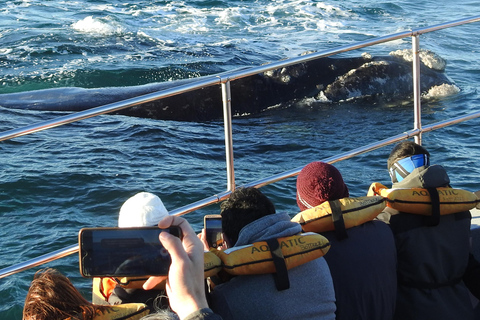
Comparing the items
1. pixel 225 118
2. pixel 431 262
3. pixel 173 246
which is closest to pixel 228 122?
pixel 225 118

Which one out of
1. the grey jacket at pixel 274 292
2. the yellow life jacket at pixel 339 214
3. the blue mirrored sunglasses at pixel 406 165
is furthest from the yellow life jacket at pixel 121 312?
the blue mirrored sunglasses at pixel 406 165

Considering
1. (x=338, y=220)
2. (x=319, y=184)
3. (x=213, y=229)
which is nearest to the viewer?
(x=338, y=220)

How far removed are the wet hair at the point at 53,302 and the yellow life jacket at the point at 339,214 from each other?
1.15 metres

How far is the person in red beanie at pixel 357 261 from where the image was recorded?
2990 mm

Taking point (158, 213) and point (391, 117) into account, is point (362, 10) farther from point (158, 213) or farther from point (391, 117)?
point (158, 213)

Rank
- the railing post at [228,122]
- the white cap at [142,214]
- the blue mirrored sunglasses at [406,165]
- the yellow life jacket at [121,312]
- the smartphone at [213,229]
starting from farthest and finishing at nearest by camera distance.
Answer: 1. the railing post at [228,122]
2. the blue mirrored sunglasses at [406,165]
3. the smartphone at [213,229]
4. the white cap at [142,214]
5. the yellow life jacket at [121,312]

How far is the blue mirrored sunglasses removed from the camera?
3.59 meters

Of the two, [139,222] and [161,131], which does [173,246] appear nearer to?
[139,222]

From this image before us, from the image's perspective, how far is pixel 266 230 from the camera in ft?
9.00

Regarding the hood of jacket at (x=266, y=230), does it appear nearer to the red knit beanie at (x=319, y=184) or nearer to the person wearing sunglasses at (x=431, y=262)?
the red knit beanie at (x=319, y=184)

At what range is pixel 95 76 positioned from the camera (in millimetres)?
13773

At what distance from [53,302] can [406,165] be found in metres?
2.10

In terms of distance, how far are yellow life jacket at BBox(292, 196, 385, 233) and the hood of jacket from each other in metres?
0.29

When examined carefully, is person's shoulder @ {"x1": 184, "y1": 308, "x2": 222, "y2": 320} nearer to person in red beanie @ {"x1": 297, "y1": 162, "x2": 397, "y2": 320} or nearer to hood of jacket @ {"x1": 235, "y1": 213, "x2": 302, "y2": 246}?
hood of jacket @ {"x1": 235, "y1": 213, "x2": 302, "y2": 246}
